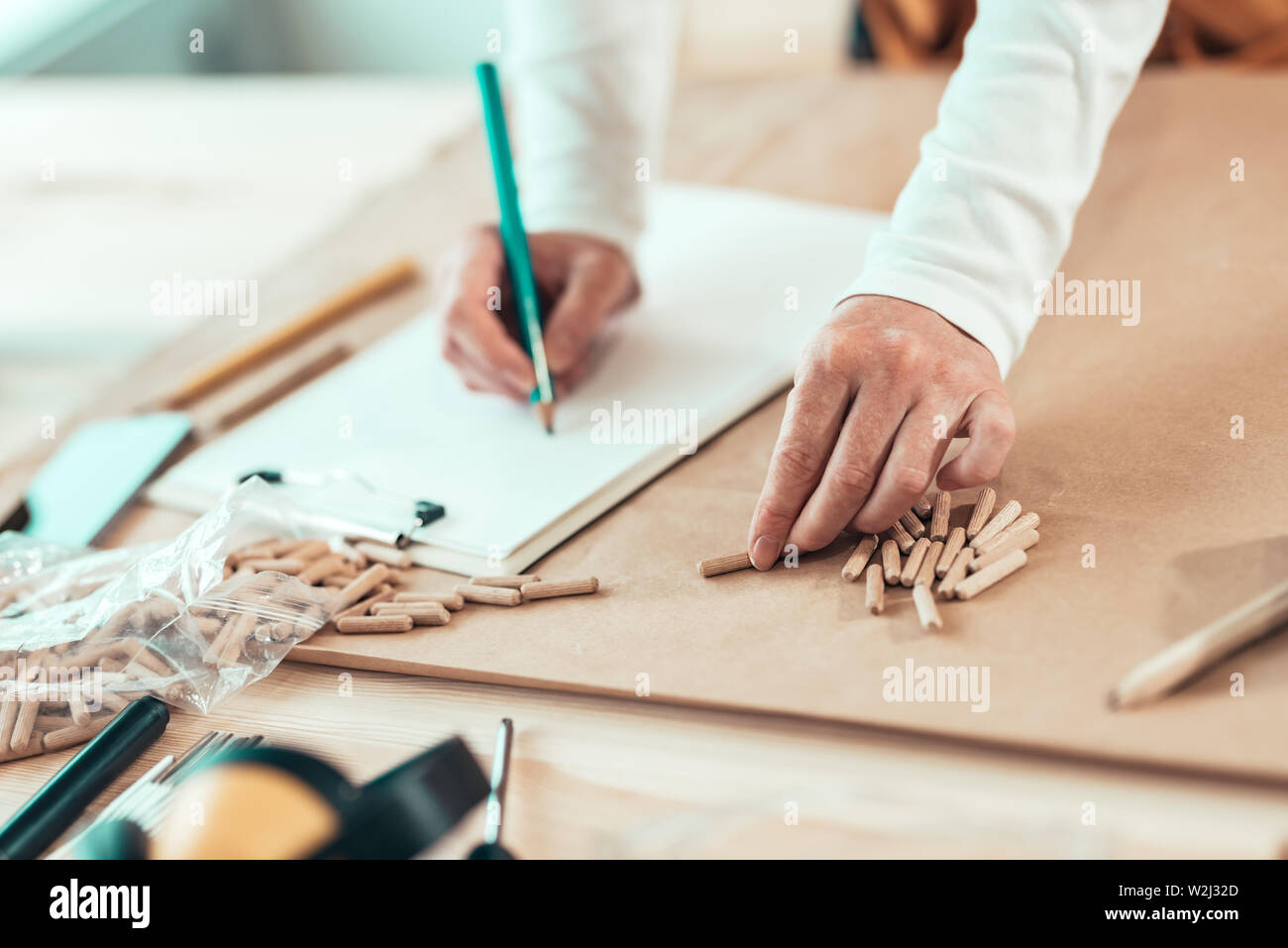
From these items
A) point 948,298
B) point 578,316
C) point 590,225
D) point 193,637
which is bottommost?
point 193,637

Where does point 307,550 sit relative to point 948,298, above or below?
below

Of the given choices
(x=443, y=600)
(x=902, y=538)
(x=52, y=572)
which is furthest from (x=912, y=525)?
(x=52, y=572)

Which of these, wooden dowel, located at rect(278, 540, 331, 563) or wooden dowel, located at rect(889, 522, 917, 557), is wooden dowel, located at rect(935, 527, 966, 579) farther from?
wooden dowel, located at rect(278, 540, 331, 563)

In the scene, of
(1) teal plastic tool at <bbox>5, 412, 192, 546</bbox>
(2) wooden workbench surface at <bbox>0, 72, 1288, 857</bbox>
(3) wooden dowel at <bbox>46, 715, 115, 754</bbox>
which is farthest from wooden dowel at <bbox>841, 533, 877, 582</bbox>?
(1) teal plastic tool at <bbox>5, 412, 192, 546</bbox>

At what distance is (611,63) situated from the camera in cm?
136

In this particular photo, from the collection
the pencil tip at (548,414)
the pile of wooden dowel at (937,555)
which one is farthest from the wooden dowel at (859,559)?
the pencil tip at (548,414)

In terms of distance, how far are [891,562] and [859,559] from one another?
0.03 meters

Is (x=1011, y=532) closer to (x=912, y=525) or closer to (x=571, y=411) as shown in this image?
(x=912, y=525)

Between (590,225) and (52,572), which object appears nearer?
(52,572)

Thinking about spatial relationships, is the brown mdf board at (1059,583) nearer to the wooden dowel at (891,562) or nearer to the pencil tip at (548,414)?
the wooden dowel at (891,562)

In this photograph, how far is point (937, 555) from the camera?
808 millimetres

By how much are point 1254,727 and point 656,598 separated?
407mm
